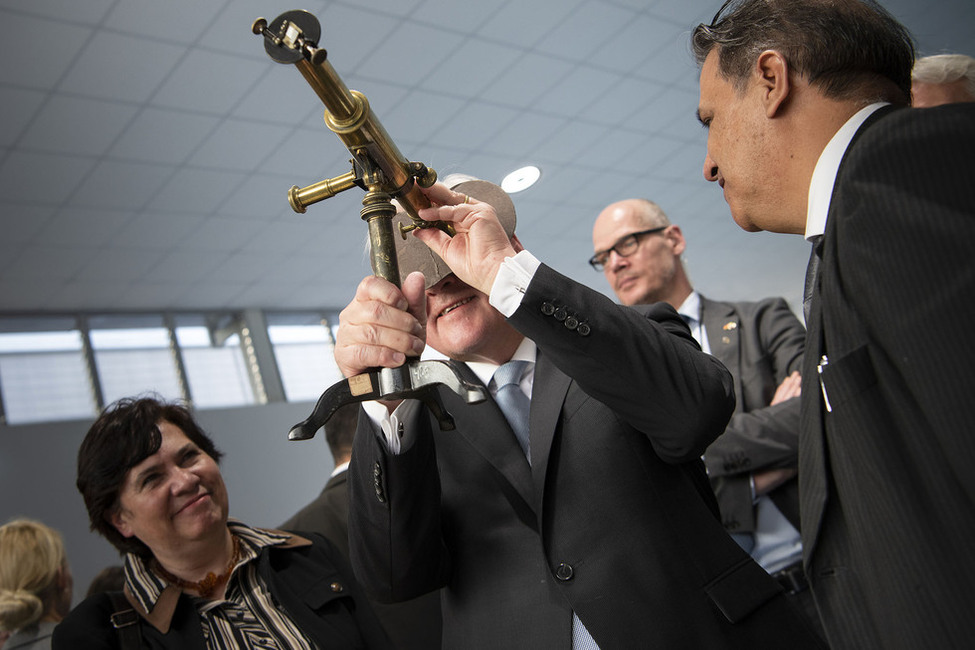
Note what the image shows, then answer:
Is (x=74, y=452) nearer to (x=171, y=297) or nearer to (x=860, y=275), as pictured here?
(x=171, y=297)

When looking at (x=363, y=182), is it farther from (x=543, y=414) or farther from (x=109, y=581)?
(x=109, y=581)

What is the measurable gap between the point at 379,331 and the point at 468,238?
0.94 ft

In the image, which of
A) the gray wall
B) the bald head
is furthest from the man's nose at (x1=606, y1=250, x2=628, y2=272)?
the gray wall

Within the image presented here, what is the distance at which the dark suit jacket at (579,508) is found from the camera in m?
1.22

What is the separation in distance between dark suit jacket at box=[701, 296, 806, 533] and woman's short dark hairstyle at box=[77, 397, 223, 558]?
61.0 inches

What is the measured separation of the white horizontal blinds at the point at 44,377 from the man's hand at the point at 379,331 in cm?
781

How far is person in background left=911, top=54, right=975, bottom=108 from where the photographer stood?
7.01 feet

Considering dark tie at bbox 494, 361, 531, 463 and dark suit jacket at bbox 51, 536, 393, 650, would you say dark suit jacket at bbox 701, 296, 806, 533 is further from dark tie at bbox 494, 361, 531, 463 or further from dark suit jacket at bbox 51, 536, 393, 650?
dark suit jacket at bbox 51, 536, 393, 650

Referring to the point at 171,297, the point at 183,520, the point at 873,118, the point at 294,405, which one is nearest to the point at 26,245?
the point at 171,297

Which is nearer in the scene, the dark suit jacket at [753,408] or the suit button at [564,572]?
the suit button at [564,572]

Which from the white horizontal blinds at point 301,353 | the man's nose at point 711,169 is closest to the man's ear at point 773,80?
the man's nose at point 711,169

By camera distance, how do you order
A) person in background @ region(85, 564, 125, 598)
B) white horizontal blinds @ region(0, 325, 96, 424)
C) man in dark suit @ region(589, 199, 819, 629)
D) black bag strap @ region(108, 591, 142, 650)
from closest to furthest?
black bag strap @ region(108, 591, 142, 650), man in dark suit @ region(589, 199, 819, 629), person in background @ region(85, 564, 125, 598), white horizontal blinds @ region(0, 325, 96, 424)

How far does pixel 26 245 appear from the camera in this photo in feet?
20.4

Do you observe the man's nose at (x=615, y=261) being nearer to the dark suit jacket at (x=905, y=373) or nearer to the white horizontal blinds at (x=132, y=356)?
the dark suit jacket at (x=905, y=373)
